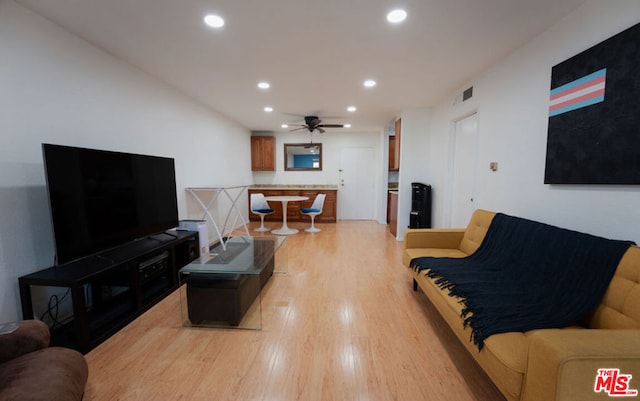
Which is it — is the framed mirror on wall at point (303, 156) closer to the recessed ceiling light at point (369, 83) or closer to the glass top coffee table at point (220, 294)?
the recessed ceiling light at point (369, 83)

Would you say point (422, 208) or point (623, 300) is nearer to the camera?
point (623, 300)

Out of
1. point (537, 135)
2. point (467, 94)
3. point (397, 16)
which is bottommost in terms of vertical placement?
point (537, 135)

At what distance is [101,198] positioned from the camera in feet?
6.58

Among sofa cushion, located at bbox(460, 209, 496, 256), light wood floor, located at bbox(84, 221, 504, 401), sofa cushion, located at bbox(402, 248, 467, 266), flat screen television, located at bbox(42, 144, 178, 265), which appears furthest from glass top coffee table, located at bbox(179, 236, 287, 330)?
sofa cushion, located at bbox(460, 209, 496, 256)

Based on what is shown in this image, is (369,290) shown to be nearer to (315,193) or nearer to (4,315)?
(4,315)

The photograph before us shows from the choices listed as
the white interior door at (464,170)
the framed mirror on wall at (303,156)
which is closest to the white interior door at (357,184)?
the framed mirror on wall at (303,156)

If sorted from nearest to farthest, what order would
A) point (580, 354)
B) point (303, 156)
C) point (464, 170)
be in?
point (580, 354), point (464, 170), point (303, 156)

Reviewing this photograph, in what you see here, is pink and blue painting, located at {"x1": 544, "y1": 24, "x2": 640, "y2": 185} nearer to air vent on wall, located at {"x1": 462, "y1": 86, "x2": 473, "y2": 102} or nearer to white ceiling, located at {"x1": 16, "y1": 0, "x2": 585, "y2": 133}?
white ceiling, located at {"x1": 16, "y1": 0, "x2": 585, "y2": 133}

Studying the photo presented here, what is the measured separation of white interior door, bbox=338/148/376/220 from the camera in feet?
21.7

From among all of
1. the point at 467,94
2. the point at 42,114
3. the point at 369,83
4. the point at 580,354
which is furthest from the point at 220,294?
the point at 467,94

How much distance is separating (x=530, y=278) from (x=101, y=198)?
326cm

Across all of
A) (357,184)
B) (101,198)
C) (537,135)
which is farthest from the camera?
(357,184)

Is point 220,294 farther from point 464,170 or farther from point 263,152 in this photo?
point 263,152

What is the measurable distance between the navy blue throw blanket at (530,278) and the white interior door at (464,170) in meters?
1.10
